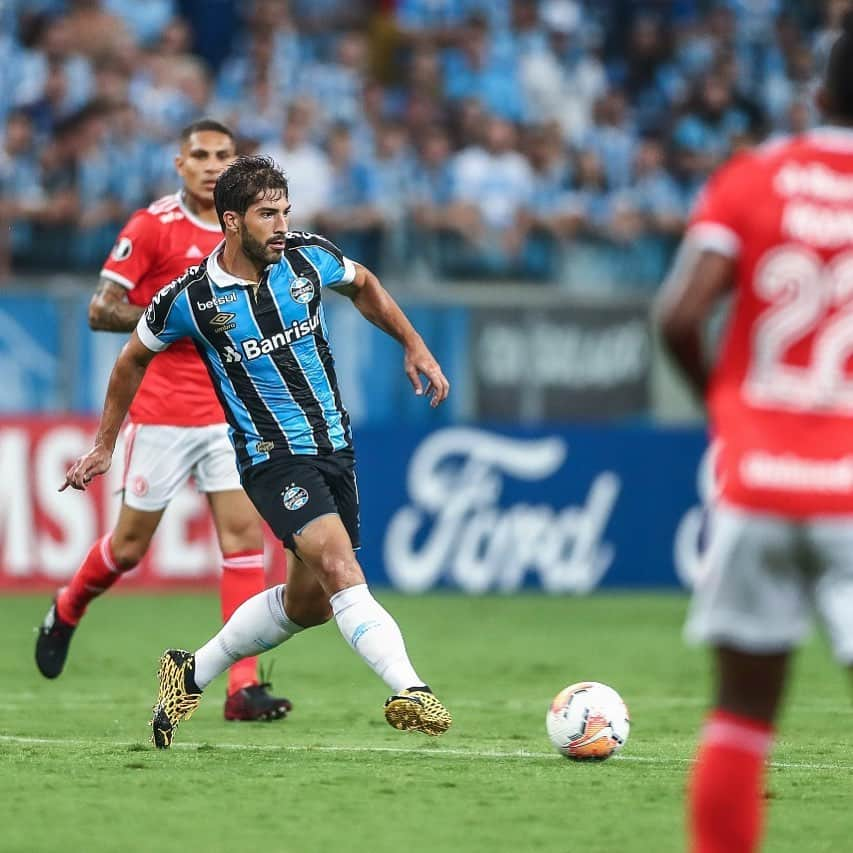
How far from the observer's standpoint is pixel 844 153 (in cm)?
438

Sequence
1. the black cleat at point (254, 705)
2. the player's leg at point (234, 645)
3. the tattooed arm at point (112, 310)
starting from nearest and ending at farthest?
1. the player's leg at point (234, 645)
2. the black cleat at point (254, 705)
3. the tattooed arm at point (112, 310)

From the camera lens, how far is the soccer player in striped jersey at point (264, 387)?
23.5ft

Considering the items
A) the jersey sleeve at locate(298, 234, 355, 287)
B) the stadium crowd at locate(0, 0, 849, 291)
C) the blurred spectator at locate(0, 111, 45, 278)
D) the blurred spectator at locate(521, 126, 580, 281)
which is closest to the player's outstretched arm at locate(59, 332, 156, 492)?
the jersey sleeve at locate(298, 234, 355, 287)

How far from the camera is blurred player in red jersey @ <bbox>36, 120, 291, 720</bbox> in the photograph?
29.0 feet

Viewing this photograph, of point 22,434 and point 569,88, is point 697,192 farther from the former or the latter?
point 22,434

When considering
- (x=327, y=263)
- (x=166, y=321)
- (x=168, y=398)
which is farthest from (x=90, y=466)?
(x=168, y=398)

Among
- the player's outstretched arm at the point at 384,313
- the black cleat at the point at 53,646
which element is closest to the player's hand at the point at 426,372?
the player's outstretched arm at the point at 384,313

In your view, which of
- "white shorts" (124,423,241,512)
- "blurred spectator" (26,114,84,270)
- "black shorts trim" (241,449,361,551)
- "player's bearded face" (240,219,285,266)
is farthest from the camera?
"blurred spectator" (26,114,84,270)

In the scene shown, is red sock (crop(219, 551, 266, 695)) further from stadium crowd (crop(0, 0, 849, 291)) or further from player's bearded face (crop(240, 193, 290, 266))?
stadium crowd (crop(0, 0, 849, 291))

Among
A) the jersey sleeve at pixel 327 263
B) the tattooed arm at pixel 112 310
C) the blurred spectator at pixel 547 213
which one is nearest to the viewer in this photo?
the jersey sleeve at pixel 327 263

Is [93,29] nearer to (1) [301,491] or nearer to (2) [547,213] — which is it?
(2) [547,213]

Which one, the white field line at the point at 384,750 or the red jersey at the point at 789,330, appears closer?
the red jersey at the point at 789,330

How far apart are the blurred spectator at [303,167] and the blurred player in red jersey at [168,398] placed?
6.67m

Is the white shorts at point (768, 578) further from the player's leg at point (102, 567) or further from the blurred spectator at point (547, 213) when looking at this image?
the blurred spectator at point (547, 213)
